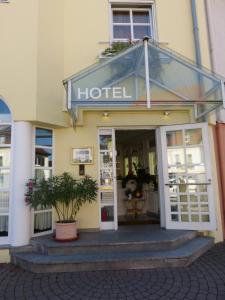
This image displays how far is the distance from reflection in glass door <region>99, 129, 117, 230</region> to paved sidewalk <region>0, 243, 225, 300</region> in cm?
175

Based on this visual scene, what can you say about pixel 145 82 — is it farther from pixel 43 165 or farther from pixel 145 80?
pixel 43 165

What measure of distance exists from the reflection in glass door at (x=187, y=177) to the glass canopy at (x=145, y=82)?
978mm

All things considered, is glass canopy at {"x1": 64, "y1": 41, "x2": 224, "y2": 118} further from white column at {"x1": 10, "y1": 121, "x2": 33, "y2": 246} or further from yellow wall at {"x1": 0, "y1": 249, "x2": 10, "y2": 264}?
yellow wall at {"x1": 0, "y1": 249, "x2": 10, "y2": 264}

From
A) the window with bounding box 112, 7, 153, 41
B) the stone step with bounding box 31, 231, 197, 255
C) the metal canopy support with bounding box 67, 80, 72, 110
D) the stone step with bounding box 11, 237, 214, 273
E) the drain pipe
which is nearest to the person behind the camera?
the stone step with bounding box 11, 237, 214, 273

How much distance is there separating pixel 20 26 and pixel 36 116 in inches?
79.0

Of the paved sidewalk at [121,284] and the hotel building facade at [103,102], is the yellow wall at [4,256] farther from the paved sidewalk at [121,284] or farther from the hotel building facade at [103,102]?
the paved sidewalk at [121,284]

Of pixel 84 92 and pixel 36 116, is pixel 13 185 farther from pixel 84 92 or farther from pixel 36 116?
pixel 84 92

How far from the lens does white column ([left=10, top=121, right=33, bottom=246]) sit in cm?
471

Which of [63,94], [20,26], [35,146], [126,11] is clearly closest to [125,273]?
[35,146]

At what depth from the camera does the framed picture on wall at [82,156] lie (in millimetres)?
5637

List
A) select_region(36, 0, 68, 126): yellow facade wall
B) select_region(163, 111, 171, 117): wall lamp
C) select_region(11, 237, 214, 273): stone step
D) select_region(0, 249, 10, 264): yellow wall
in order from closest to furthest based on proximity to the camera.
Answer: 1. select_region(11, 237, 214, 273): stone step
2. select_region(0, 249, 10, 264): yellow wall
3. select_region(36, 0, 68, 126): yellow facade wall
4. select_region(163, 111, 171, 117): wall lamp

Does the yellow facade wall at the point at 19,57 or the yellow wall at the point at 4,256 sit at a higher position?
the yellow facade wall at the point at 19,57

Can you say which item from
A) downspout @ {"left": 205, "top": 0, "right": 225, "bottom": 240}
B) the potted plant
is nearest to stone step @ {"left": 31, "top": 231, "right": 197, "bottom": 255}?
the potted plant

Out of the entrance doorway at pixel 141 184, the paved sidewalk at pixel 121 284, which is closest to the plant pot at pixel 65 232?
the paved sidewalk at pixel 121 284
